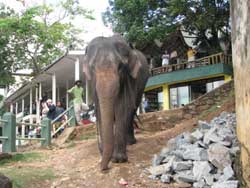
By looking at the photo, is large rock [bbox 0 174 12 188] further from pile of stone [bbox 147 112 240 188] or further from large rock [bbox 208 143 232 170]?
large rock [bbox 208 143 232 170]

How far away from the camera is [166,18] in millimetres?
22891

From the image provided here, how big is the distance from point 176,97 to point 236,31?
2281cm

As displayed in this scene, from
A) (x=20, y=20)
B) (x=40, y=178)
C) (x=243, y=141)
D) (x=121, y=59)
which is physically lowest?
(x=40, y=178)

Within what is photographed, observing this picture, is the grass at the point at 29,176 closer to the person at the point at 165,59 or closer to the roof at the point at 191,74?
the roof at the point at 191,74

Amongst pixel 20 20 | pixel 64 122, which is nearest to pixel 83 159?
pixel 64 122

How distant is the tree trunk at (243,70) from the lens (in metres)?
5.09

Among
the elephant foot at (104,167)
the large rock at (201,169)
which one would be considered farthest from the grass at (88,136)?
the large rock at (201,169)

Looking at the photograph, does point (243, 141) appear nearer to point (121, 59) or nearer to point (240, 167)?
point (240, 167)

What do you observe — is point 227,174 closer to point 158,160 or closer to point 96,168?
point 158,160

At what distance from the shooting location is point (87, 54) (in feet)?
22.6

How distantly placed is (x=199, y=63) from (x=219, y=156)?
1954 centimetres

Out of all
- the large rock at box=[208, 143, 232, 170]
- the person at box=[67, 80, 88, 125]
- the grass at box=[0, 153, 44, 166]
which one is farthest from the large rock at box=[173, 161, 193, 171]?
the person at box=[67, 80, 88, 125]

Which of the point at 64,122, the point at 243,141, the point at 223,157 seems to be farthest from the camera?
the point at 64,122

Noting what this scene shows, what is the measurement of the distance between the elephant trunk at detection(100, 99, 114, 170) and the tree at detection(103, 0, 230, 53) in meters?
14.6
